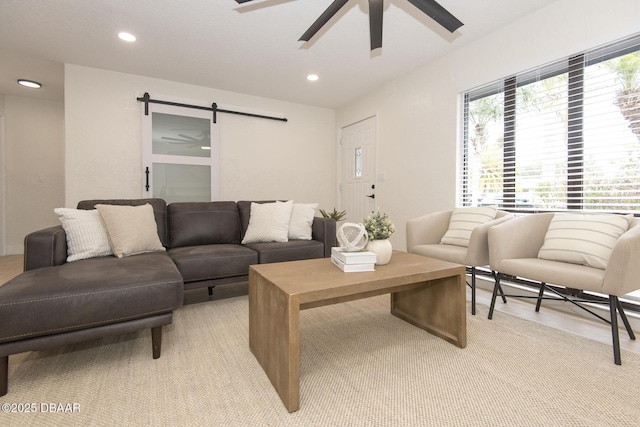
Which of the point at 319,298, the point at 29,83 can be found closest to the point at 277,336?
the point at 319,298

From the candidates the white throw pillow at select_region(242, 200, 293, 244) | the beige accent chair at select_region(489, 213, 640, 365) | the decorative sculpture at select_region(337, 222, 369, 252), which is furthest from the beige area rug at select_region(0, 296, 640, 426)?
the white throw pillow at select_region(242, 200, 293, 244)

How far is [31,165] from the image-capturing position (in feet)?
15.2

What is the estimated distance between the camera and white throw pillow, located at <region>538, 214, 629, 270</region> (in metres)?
1.80

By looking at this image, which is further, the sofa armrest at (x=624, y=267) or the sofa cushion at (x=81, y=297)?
the sofa armrest at (x=624, y=267)

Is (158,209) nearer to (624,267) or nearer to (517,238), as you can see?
(517,238)

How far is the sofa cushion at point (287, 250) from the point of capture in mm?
2588

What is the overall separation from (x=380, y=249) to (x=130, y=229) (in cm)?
193

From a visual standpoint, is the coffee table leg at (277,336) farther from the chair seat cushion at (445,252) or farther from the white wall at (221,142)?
the white wall at (221,142)

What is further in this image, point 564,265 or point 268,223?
point 268,223

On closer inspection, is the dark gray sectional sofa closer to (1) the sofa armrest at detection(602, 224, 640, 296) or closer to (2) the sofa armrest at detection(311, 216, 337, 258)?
(2) the sofa armrest at detection(311, 216, 337, 258)

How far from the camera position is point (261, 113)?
455 centimetres

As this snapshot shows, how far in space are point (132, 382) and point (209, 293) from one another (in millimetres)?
1233

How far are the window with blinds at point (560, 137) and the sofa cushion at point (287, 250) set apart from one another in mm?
1676

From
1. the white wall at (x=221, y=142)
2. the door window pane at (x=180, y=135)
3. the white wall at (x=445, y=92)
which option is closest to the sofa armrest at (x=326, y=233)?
the white wall at (x=445, y=92)
